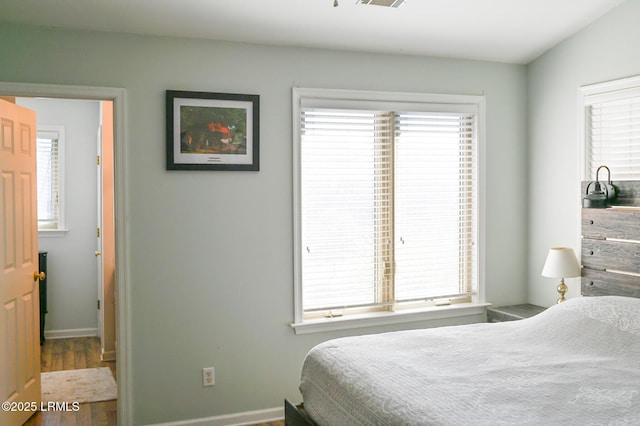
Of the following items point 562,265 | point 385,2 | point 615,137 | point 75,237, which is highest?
point 385,2

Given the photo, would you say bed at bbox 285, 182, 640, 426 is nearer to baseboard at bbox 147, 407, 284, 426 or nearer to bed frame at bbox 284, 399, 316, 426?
bed frame at bbox 284, 399, 316, 426

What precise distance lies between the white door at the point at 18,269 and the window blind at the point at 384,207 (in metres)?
1.75

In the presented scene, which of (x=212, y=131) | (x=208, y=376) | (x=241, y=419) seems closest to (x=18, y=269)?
(x=208, y=376)

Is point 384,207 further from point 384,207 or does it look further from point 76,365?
point 76,365

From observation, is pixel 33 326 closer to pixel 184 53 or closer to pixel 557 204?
pixel 184 53

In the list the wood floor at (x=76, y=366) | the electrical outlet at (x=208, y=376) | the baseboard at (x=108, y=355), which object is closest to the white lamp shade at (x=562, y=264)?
the wood floor at (x=76, y=366)

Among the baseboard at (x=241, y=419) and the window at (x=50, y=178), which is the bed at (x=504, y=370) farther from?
the window at (x=50, y=178)

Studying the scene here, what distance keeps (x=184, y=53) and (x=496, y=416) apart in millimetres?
2629

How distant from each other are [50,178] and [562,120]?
4.76m

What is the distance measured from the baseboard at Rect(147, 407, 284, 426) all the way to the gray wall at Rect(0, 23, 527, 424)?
0.04 m

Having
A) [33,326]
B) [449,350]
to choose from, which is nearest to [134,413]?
[33,326]

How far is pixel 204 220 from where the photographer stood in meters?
3.54

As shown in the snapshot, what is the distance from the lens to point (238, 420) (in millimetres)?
3621

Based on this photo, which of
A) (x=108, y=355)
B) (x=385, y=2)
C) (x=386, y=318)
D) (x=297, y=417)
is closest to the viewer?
(x=297, y=417)
